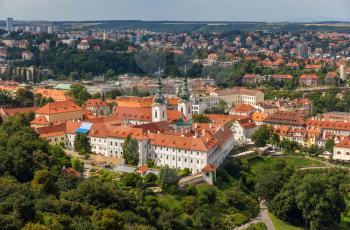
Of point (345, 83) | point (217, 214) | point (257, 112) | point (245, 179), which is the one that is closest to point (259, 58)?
point (345, 83)

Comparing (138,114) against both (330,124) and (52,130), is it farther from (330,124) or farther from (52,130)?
(330,124)

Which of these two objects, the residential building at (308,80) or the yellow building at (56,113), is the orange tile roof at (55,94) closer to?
the yellow building at (56,113)

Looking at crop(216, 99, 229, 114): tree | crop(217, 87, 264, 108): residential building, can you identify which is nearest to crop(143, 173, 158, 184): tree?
crop(216, 99, 229, 114): tree

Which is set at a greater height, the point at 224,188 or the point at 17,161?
the point at 17,161

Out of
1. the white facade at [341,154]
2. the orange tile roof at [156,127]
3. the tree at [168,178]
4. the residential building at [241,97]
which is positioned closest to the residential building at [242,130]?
the white facade at [341,154]

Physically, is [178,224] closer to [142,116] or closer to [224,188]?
[224,188]

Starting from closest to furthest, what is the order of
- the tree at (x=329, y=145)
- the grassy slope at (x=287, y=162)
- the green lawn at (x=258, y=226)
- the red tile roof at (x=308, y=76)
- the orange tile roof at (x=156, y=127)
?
1. the green lawn at (x=258, y=226)
2. the orange tile roof at (x=156, y=127)
3. the grassy slope at (x=287, y=162)
4. the tree at (x=329, y=145)
5. the red tile roof at (x=308, y=76)
